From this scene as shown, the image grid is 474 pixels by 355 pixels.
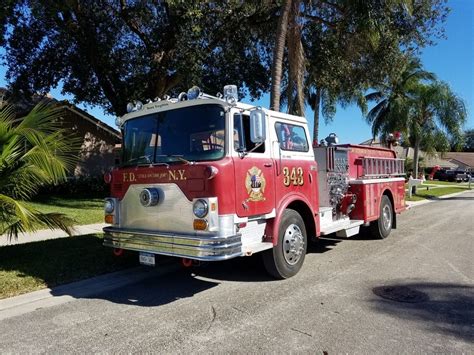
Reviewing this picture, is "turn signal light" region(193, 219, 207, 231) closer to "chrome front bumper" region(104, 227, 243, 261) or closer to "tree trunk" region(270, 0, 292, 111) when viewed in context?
"chrome front bumper" region(104, 227, 243, 261)

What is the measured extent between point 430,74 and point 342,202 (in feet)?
85.3

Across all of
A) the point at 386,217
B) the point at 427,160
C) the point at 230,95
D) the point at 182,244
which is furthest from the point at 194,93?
the point at 427,160

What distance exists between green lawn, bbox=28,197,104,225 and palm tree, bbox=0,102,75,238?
4712 millimetres

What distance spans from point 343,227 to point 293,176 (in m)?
2.08

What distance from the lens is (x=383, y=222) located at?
9742 millimetres

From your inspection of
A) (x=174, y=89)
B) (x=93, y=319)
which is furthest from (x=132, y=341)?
(x=174, y=89)

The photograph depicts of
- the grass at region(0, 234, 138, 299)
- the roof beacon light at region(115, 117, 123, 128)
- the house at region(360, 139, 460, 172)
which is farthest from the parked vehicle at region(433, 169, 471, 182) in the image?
the roof beacon light at region(115, 117, 123, 128)

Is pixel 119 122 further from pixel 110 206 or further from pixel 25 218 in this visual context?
pixel 25 218

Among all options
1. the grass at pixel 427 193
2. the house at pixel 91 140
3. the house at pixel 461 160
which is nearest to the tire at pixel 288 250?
the grass at pixel 427 193

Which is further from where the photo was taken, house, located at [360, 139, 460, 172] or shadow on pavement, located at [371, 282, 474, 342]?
house, located at [360, 139, 460, 172]

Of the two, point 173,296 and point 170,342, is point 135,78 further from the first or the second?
point 170,342

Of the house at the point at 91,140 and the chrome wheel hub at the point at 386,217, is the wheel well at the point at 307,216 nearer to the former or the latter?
the chrome wheel hub at the point at 386,217

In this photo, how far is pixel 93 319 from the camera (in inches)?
191

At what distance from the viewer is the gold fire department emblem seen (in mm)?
5680
